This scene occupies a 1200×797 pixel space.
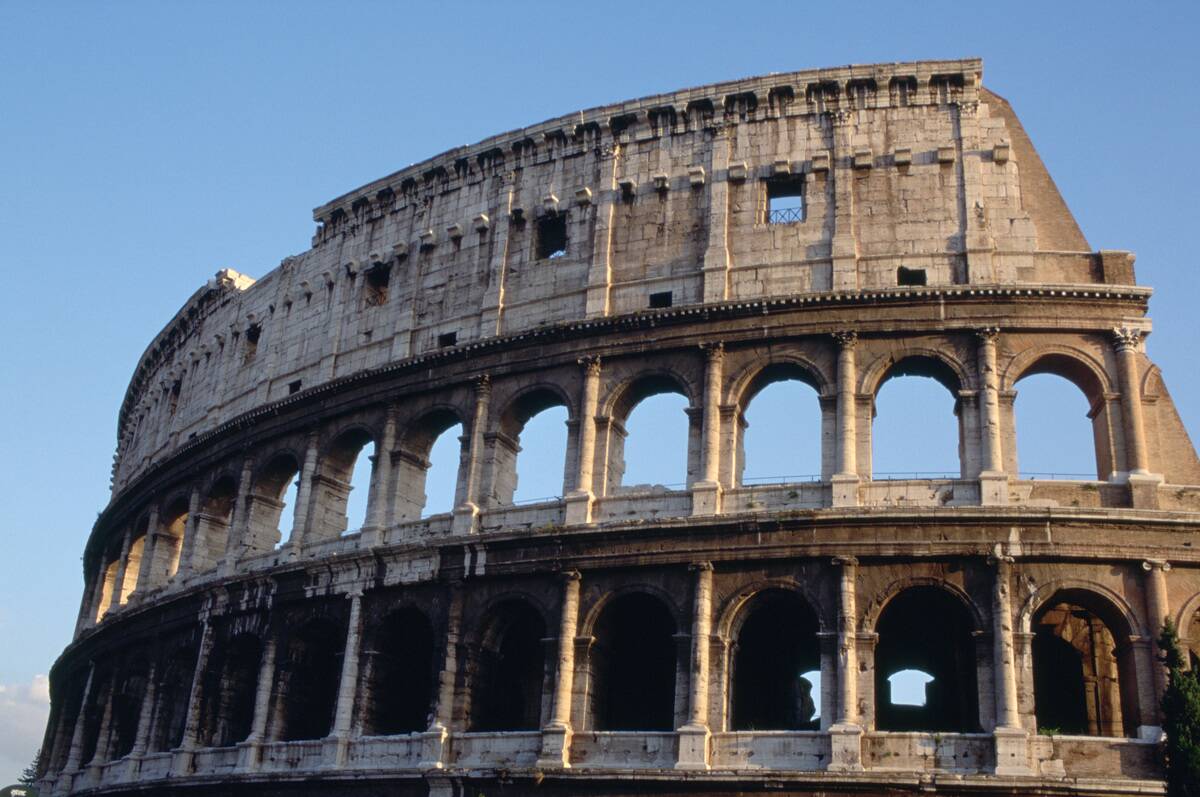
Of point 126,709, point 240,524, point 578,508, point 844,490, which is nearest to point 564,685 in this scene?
point 578,508

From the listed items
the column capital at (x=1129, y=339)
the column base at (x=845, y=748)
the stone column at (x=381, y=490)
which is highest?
the column capital at (x=1129, y=339)

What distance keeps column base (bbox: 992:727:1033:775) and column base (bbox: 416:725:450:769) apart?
9.35m

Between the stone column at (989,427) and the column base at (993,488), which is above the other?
the stone column at (989,427)

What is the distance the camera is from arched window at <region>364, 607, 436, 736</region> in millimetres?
24906

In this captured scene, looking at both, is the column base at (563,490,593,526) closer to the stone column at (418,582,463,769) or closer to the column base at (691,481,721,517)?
the column base at (691,481,721,517)

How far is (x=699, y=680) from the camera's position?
2152 cm

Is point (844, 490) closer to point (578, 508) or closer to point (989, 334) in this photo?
point (989, 334)

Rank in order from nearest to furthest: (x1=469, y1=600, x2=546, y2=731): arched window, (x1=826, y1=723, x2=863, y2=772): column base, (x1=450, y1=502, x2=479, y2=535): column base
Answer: (x1=826, y1=723, x2=863, y2=772): column base, (x1=469, y1=600, x2=546, y2=731): arched window, (x1=450, y1=502, x2=479, y2=535): column base

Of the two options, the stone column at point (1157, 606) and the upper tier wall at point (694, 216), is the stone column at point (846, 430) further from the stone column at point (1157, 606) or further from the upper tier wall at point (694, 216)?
the stone column at point (1157, 606)

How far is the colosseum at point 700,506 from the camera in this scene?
2095 centimetres

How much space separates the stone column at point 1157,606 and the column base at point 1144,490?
0.99m

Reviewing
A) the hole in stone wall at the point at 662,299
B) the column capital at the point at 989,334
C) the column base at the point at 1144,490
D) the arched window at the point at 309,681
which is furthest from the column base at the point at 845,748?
the arched window at the point at 309,681

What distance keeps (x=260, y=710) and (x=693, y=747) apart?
383 inches

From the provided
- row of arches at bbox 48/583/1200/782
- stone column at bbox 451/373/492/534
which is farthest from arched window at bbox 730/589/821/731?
stone column at bbox 451/373/492/534
